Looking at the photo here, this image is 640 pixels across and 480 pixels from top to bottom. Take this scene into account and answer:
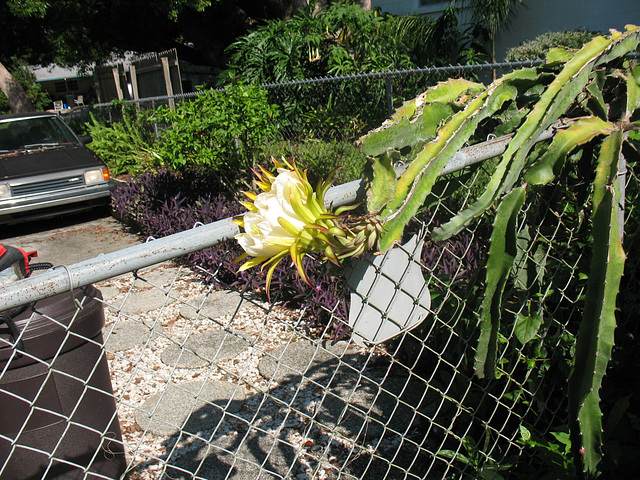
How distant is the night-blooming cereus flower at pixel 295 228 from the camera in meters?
1.29

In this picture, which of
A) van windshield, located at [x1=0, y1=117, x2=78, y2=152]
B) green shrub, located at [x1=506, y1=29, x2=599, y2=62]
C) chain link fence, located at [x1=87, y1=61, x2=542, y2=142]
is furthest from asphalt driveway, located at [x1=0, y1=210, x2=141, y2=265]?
green shrub, located at [x1=506, y1=29, x2=599, y2=62]

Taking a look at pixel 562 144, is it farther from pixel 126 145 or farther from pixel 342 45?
pixel 126 145

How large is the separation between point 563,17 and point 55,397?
1034 cm

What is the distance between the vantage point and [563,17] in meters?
9.67

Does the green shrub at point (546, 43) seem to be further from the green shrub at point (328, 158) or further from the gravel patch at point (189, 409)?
the gravel patch at point (189, 409)

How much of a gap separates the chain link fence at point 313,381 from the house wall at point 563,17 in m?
7.46

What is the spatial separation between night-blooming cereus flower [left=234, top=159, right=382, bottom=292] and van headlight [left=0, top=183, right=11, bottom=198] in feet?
24.1

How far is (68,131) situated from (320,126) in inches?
177

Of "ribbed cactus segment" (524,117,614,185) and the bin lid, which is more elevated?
"ribbed cactus segment" (524,117,614,185)

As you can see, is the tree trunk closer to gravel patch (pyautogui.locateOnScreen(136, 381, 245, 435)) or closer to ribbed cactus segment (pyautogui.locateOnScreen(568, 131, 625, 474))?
gravel patch (pyautogui.locateOnScreen(136, 381, 245, 435))

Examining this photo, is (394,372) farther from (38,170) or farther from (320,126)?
(38,170)

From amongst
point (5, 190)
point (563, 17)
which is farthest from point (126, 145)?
point (563, 17)

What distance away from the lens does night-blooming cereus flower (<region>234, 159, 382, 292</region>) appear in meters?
1.29

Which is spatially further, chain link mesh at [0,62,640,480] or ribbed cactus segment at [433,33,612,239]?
chain link mesh at [0,62,640,480]
